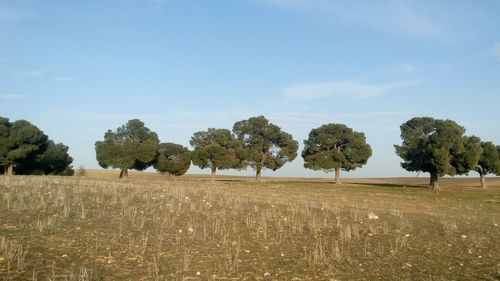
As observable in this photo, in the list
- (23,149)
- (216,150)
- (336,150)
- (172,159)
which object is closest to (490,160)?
(336,150)

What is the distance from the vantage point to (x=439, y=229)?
16828 millimetres

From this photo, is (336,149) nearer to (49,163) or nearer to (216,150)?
(216,150)

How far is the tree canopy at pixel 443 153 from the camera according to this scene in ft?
220

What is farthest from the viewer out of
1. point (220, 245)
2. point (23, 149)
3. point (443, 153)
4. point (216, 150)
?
point (216, 150)

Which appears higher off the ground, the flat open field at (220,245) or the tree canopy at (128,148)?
the tree canopy at (128,148)

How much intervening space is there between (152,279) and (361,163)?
263ft

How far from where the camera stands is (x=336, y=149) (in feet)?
283

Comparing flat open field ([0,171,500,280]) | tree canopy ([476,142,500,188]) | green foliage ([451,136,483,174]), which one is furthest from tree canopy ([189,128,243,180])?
flat open field ([0,171,500,280])

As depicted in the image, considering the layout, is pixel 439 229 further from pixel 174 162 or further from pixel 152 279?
pixel 174 162

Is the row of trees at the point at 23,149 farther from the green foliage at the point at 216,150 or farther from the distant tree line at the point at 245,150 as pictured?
the green foliage at the point at 216,150

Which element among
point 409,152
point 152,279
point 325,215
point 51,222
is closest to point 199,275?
point 152,279

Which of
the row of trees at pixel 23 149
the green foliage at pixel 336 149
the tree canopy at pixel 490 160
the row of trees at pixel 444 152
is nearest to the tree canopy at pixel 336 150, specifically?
the green foliage at pixel 336 149

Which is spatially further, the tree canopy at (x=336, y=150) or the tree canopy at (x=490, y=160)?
the tree canopy at (x=336, y=150)

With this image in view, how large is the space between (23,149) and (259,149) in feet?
138
